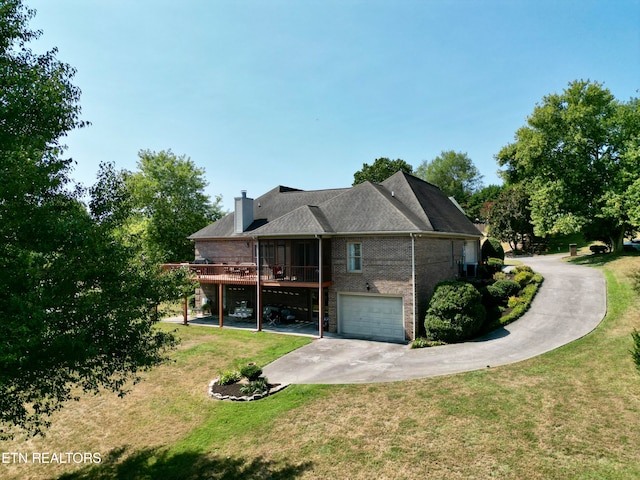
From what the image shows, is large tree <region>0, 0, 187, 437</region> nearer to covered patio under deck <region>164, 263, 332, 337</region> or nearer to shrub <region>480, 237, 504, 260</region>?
covered patio under deck <region>164, 263, 332, 337</region>

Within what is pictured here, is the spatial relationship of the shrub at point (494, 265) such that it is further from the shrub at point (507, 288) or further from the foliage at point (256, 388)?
the foliage at point (256, 388)

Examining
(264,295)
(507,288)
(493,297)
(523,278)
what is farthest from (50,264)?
(523,278)

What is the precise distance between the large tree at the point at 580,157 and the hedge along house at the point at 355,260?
12364mm

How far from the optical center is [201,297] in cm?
2688

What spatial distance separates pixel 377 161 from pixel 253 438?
158ft

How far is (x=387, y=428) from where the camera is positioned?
949 cm

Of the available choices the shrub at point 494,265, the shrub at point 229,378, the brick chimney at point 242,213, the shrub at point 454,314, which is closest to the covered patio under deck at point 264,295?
the brick chimney at point 242,213

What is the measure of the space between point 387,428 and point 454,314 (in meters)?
8.62

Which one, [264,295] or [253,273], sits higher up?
[253,273]

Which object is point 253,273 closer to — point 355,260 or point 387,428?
point 355,260

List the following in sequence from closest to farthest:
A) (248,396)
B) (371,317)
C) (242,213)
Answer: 1. (248,396)
2. (371,317)
3. (242,213)

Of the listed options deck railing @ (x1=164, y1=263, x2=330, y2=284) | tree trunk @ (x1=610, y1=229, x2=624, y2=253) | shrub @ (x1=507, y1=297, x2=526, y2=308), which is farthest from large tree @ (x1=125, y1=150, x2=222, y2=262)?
tree trunk @ (x1=610, y1=229, x2=624, y2=253)

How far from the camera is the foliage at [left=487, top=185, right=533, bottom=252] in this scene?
41.6 meters

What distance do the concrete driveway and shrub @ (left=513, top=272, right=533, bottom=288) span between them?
1914 millimetres
